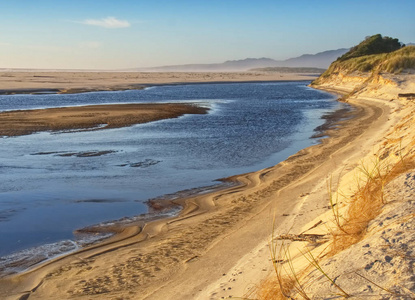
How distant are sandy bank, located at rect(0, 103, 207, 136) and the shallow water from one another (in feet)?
6.01

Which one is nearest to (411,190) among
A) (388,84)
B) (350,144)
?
(350,144)

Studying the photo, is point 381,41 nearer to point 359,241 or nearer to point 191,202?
point 191,202

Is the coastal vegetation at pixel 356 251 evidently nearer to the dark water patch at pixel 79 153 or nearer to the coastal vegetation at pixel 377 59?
the dark water patch at pixel 79 153

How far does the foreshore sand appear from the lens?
6.28 m

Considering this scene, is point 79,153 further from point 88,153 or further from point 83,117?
point 83,117

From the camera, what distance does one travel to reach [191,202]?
36.3 ft

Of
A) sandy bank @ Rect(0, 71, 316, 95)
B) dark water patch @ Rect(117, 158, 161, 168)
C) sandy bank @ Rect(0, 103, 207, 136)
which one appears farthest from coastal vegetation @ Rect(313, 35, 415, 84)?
sandy bank @ Rect(0, 71, 316, 95)

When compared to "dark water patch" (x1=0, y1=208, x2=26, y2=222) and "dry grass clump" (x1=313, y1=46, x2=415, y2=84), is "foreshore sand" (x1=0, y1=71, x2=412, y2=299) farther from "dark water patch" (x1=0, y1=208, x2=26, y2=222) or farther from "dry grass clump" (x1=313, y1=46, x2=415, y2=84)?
"dry grass clump" (x1=313, y1=46, x2=415, y2=84)

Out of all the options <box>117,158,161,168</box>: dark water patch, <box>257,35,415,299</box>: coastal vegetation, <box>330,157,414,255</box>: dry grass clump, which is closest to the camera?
<box>257,35,415,299</box>: coastal vegetation

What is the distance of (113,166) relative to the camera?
15.2 metres

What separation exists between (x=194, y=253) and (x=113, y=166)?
8.16m

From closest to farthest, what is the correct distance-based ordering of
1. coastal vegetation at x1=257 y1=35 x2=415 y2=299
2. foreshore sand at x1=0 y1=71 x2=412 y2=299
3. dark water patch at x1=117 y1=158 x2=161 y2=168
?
coastal vegetation at x1=257 y1=35 x2=415 y2=299
foreshore sand at x1=0 y1=71 x2=412 y2=299
dark water patch at x1=117 y1=158 x2=161 y2=168

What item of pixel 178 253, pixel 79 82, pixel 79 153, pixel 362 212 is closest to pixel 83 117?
pixel 79 153

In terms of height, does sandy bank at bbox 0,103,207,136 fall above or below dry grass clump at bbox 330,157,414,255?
below
